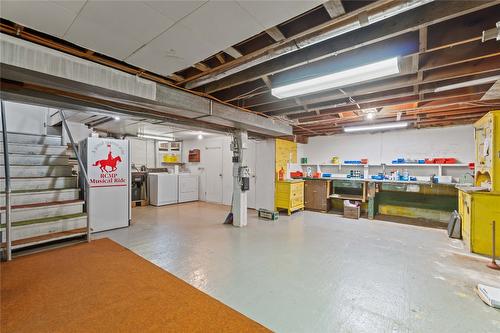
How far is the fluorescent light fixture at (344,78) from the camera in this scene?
216 cm

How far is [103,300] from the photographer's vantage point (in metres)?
2.14

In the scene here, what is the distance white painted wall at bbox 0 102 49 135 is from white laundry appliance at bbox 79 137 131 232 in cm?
183

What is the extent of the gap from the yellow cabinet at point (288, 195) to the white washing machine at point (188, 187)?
10.9 ft

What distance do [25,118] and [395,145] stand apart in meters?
9.27

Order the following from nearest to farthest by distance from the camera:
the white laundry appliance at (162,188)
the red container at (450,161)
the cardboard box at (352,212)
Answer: the red container at (450,161)
the cardboard box at (352,212)
the white laundry appliance at (162,188)

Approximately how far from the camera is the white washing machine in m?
7.56

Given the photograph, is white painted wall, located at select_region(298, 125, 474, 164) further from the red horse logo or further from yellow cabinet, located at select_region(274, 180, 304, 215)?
the red horse logo

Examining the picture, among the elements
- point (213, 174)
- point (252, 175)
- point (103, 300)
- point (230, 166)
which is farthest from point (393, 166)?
point (103, 300)

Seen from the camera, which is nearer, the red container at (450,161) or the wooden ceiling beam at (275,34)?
the wooden ceiling beam at (275,34)

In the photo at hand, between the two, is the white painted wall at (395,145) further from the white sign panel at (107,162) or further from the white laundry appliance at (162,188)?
the white sign panel at (107,162)

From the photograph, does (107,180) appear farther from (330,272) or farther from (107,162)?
(330,272)

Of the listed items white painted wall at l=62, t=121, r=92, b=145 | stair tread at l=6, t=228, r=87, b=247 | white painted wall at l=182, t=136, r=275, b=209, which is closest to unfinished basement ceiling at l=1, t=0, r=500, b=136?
stair tread at l=6, t=228, r=87, b=247

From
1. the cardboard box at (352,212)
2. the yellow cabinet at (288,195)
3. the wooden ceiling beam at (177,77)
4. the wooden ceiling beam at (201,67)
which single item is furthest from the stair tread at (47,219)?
the cardboard box at (352,212)

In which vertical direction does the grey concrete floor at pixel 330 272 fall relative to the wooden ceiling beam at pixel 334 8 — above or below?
below
